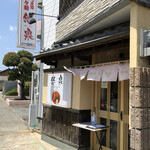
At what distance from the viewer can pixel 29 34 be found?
10.9m

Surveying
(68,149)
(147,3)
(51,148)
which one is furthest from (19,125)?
(147,3)

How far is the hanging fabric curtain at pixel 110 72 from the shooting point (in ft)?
15.0

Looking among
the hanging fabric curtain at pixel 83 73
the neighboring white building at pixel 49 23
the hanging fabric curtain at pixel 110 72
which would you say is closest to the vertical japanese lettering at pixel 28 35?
the neighboring white building at pixel 49 23

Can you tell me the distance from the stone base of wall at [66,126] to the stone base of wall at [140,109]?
2785 mm

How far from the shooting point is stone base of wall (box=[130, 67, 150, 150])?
10.2 feet

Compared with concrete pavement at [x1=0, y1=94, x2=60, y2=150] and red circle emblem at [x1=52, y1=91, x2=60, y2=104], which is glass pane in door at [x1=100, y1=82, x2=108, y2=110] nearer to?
red circle emblem at [x1=52, y1=91, x2=60, y2=104]

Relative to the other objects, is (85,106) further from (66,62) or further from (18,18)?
(18,18)

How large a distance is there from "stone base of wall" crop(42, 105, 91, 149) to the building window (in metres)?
4.53

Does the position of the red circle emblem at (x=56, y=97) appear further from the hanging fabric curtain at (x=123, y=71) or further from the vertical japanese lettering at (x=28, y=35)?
the vertical japanese lettering at (x=28, y=35)

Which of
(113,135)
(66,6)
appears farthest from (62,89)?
(66,6)

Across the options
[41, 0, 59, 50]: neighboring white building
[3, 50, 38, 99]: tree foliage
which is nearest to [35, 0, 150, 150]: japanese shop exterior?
[41, 0, 59, 50]: neighboring white building

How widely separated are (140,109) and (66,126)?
368 cm

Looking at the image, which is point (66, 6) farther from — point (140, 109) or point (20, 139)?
point (140, 109)

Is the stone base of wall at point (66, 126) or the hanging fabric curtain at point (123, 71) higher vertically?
the hanging fabric curtain at point (123, 71)
